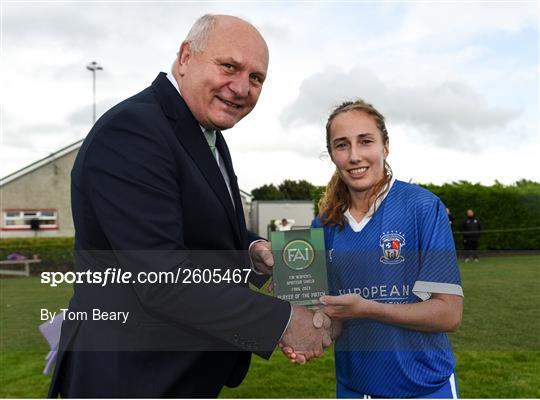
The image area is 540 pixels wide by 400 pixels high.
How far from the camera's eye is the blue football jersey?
2316 millimetres

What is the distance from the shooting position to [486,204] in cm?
2477

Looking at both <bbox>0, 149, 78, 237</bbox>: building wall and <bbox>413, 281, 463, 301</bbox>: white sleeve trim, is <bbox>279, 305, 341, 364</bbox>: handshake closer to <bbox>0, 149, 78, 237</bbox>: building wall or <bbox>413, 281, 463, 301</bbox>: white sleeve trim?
<bbox>413, 281, 463, 301</bbox>: white sleeve trim

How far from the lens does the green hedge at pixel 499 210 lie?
24234mm

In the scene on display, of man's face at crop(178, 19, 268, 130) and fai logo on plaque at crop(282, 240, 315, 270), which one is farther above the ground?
man's face at crop(178, 19, 268, 130)

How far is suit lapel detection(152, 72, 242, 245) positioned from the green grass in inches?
151

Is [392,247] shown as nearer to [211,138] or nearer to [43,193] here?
[211,138]

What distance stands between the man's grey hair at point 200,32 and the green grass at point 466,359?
4104mm

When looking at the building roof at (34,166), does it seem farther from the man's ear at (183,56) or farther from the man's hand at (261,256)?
the man's ear at (183,56)

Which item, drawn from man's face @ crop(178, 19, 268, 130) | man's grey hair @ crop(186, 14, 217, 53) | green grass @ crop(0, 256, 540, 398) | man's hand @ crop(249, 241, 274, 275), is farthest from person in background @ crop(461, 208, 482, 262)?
man's grey hair @ crop(186, 14, 217, 53)

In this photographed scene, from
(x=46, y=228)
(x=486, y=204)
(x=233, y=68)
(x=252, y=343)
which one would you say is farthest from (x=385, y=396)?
(x=46, y=228)

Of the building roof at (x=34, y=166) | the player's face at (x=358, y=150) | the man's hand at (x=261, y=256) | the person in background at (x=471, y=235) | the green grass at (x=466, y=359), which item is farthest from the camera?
the building roof at (x=34, y=166)

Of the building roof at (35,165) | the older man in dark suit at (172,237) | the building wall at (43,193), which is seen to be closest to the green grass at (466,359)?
the older man in dark suit at (172,237)

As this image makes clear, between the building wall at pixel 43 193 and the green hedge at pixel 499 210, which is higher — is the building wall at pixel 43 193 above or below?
above

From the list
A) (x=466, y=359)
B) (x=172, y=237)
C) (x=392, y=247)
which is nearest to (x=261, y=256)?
(x=392, y=247)
